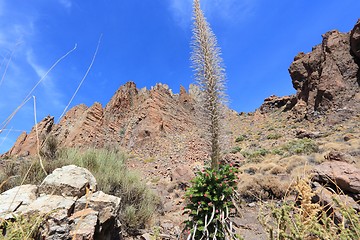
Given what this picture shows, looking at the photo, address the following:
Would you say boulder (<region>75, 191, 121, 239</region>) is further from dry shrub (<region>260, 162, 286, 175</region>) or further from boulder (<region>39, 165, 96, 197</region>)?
dry shrub (<region>260, 162, 286, 175</region>)

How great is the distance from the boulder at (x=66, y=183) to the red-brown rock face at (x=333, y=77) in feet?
79.6

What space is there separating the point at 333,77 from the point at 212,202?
2641 centimetres

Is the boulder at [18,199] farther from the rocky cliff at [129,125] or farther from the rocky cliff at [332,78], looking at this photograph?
the rocky cliff at [332,78]

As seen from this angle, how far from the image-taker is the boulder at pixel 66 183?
4098 millimetres

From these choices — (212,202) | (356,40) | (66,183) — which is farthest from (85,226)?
(356,40)

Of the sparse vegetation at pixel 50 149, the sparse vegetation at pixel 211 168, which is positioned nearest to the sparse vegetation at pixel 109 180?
the sparse vegetation at pixel 50 149

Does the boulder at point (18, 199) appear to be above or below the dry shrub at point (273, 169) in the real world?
below

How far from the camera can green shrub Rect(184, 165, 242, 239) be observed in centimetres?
395

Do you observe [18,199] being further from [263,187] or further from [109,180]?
[263,187]

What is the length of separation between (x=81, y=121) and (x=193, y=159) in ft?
51.2

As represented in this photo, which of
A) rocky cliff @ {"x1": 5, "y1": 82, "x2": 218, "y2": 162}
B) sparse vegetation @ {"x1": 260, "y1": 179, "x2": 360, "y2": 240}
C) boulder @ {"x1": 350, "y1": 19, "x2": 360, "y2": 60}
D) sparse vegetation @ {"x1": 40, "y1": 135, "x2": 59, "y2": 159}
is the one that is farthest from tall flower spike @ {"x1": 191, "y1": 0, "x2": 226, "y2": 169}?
boulder @ {"x1": 350, "y1": 19, "x2": 360, "y2": 60}

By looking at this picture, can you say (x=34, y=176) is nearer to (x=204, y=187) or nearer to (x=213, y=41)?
(x=204, y=187)

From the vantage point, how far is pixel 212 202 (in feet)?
13.4

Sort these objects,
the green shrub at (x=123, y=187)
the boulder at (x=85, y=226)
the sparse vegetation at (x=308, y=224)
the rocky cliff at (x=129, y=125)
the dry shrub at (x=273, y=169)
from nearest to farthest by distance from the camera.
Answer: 1. the sparse vegetation at (x=308, y=224)
2. the boulder at (x=85, y=226)
3. the green shrub at (x=123, y=187)
4. the dry shrub at (x=273, y=169)
5. the rocky cliff at (x=129, y=125)
